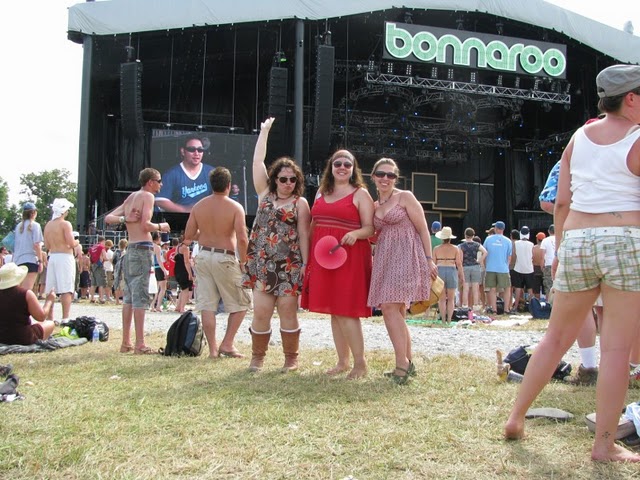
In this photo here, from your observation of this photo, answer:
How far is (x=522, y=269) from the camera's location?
11672mm

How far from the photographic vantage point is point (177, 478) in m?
2.13

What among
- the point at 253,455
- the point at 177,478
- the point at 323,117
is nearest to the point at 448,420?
the point at 253,455

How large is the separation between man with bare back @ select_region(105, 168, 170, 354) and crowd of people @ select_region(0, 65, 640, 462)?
0.01m

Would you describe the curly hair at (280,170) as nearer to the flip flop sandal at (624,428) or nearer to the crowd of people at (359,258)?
the crowd of people at (359,258)

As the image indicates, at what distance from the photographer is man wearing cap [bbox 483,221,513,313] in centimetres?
1092

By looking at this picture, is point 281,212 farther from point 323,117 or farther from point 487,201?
point 487,201

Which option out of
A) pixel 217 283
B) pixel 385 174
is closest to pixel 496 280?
pixel 217 283

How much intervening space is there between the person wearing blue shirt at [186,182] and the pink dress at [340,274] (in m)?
13.6

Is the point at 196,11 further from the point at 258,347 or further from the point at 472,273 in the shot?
the point at 258,347

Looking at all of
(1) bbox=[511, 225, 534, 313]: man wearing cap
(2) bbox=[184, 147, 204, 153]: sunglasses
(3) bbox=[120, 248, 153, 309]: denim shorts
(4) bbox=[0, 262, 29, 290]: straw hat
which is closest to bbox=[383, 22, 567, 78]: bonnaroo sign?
(2) bbox=[184, 147, 204, 153]: sunglasses

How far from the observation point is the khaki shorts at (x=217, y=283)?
5.09 metres

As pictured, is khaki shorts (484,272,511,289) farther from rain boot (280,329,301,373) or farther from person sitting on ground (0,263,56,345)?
person sitting on ground (0,263,56,345)

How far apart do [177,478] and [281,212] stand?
100 inches

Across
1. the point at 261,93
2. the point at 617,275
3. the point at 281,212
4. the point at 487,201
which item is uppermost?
the point at 261,93
